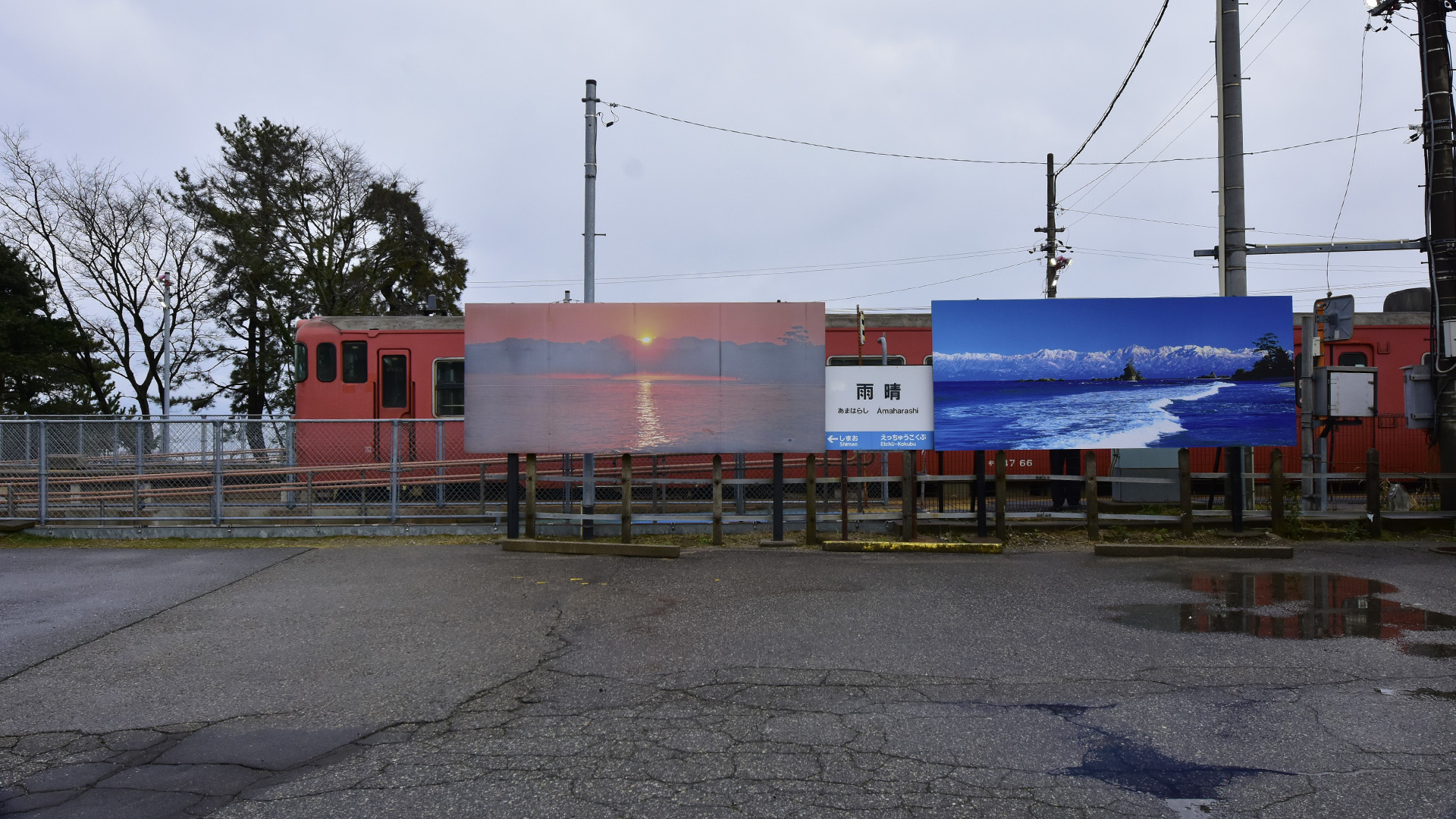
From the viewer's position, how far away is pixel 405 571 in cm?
977

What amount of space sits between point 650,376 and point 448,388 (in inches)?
232

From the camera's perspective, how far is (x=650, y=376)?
11.3m

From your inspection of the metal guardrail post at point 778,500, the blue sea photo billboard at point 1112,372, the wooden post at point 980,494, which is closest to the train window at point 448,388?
the metal guardrail post at point 778,500

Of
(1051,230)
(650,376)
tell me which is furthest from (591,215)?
(1051,230)

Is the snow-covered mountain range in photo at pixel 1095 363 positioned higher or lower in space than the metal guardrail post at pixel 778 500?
higher

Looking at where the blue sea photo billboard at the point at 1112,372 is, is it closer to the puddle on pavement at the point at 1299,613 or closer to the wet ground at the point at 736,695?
the wet ground at the point at 736,695

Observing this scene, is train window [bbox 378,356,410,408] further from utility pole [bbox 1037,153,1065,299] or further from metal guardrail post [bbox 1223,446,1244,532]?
utility pole [bbox 1037,153,1065,299]

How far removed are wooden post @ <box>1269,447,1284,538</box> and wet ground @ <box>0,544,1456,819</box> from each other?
197 centimetres

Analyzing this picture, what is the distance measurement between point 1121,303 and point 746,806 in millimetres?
9456

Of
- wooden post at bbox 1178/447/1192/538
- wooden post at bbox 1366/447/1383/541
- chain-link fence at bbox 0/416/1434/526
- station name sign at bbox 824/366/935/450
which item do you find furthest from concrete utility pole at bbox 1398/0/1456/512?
station name sign at bbox 824/366/935/450

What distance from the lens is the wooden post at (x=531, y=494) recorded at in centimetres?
1146

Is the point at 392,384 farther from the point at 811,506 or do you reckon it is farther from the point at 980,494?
the point at 980,494

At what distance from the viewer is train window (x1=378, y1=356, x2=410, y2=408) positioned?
51.9 feet

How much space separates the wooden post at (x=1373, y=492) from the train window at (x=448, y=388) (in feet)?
43.9
